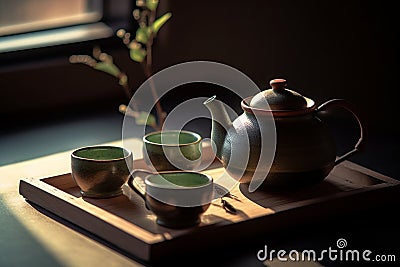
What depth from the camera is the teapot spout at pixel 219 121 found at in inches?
62.8

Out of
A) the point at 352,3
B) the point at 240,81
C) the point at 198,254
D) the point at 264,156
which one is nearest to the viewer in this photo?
the point at 198,254

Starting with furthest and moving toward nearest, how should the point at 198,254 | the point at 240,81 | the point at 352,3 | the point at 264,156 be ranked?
the point at 240,81 < the point at 352,3 < the point at 264,156 < the point at 198,254

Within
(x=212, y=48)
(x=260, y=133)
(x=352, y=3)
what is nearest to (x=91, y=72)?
(x=212, y=48)

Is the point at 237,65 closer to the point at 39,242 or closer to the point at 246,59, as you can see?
the point at 246,59

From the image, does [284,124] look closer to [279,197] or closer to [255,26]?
[279,197]

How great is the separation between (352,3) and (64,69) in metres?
0.77

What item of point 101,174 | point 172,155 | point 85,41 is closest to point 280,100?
point 172,155

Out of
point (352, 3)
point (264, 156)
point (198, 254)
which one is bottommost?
point (198, 254)

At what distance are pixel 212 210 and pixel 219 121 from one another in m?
0.18

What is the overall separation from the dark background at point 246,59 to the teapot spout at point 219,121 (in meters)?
0.53

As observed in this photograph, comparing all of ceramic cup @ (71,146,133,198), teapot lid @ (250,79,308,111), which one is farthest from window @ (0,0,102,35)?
teapot lid @ (250,79,308,111)

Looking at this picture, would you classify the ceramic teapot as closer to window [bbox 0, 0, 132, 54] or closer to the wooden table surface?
the wooden table surface

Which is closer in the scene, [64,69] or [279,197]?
[279,197]

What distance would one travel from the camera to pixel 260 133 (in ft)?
5.08
